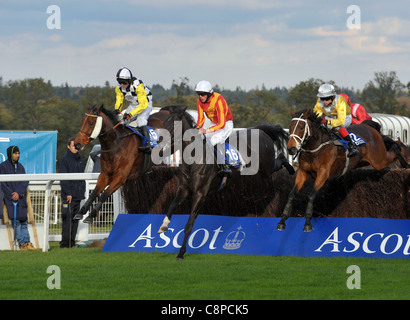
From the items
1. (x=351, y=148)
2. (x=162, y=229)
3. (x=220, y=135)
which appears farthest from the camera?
(x=351, y=148)

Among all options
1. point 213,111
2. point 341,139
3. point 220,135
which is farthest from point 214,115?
point 341,139

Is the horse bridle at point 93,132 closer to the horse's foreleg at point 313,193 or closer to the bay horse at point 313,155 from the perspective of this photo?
the bay horse at point 313,155

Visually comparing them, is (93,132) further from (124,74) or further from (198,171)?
(198,171)

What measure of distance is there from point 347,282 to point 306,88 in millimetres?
31723

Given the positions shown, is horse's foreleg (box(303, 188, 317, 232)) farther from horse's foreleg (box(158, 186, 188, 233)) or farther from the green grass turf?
horse's foreleg (box(158, 186, 188, 233))

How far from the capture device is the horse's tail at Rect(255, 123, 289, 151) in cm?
1096

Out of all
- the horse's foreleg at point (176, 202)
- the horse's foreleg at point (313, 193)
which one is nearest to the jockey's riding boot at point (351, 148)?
the horse's foreleg at point (313, 193)

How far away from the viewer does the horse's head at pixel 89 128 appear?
9.33 meters

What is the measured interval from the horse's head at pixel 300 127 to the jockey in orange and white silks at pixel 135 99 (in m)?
2.13

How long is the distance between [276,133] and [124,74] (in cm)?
249

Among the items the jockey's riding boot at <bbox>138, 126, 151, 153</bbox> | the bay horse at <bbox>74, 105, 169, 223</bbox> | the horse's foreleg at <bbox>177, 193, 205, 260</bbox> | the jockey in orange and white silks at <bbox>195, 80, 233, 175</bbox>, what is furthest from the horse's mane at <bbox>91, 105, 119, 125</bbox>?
the horse's foreleg at <bbox>177, 193, 205, 260</bbox>

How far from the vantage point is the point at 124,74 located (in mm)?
10125
